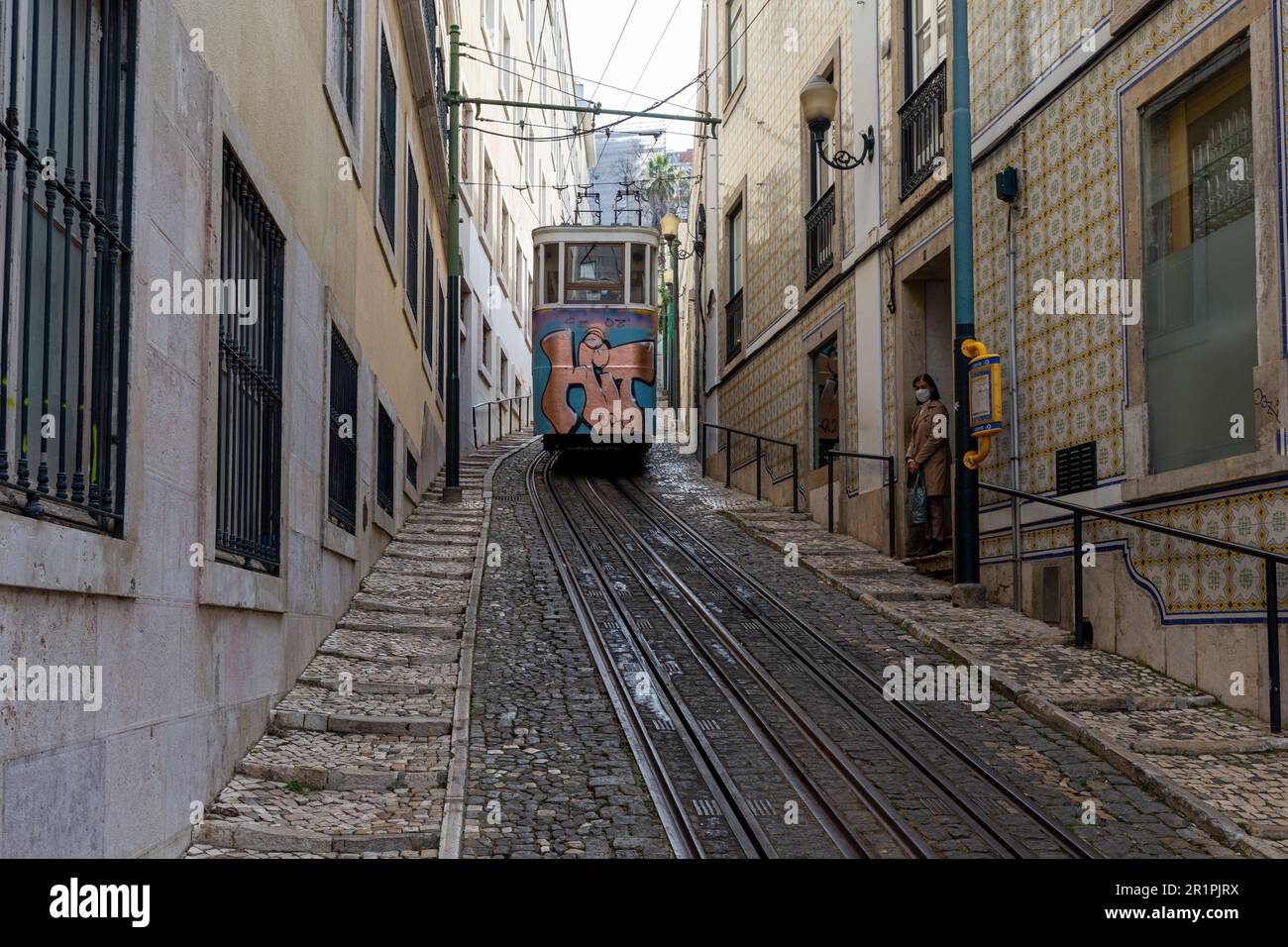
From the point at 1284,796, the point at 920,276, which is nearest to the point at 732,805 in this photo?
the point at 1284,796

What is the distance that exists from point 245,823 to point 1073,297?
6580mm

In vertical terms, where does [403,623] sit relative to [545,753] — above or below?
above

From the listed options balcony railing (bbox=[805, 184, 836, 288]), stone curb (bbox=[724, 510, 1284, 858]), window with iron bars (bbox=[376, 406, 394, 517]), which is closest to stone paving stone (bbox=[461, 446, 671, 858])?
stone curb (bbox=[724, 510, 1284, 858])

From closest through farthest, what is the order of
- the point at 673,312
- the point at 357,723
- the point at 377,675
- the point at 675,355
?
the point at 357,723 → the point at 377,675 → the point at 675,355 → the point at 673,312

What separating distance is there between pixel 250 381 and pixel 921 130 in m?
7.96

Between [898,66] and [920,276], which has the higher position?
[898,66]

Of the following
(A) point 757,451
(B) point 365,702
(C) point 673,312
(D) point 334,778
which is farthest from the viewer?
(C) point 673,312

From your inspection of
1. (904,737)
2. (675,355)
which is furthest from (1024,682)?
(675,355)

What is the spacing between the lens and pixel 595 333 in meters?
20.7

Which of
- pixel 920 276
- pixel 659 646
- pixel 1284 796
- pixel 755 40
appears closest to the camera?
pixel 1284 796

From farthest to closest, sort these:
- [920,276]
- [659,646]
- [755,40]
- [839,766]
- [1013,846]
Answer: [755,40]
[920,276]
[659,646]
[839,766]
[1013,846]

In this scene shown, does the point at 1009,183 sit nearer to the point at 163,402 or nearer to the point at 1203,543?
the point at 1203,543

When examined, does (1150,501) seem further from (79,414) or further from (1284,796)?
(79,414)

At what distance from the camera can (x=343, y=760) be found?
6309 mm
